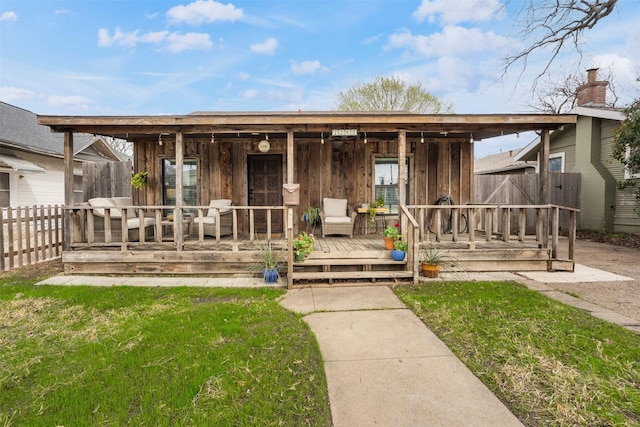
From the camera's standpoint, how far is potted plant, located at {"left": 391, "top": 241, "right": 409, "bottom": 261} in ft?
16.5

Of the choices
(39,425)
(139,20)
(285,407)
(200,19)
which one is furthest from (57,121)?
(200,19)

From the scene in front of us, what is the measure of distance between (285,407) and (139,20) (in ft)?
46.2

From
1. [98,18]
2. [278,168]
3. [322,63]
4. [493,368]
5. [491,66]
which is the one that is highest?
[322,63]

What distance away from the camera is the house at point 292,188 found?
5285mm

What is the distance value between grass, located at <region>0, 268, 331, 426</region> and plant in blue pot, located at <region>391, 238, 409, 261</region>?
224 cm

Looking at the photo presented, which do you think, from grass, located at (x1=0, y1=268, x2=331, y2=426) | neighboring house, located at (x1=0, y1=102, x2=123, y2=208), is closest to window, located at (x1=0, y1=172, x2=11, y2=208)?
neighboring house, located at (x1=0, y1=102, x2=123, y2=208)

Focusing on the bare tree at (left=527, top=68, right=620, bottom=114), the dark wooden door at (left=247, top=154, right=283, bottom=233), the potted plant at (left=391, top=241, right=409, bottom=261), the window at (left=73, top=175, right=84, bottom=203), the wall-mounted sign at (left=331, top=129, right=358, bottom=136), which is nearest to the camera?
the potted plant at (left=391, top=241, right=409, bottom=261)

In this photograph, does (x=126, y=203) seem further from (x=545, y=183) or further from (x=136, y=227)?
(x=545, y=183)

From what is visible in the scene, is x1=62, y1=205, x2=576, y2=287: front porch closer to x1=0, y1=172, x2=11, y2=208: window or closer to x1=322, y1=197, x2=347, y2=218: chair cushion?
x1=322, y1=197, x2=347, y2=218: chair cushion

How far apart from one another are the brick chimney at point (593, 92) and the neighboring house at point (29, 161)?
18113 millimetres

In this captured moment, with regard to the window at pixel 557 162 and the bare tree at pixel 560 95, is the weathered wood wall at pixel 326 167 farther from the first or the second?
the bare tree at pixel 560 95

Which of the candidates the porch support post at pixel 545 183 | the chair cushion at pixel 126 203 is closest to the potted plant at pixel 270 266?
the chair cushion at pixel 126 203

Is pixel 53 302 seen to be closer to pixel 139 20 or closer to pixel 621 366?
pixel 621 366

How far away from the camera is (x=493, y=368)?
2.36 meters
